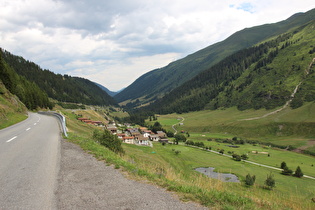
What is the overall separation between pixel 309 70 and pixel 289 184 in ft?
596

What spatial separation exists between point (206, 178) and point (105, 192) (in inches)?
260

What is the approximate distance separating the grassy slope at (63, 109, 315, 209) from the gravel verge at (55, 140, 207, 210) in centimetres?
69

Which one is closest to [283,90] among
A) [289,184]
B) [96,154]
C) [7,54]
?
[289,184]

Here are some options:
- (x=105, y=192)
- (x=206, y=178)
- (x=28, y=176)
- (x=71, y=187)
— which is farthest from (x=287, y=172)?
(x=28, y=176)

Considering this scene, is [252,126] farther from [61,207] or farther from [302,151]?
[61,207]

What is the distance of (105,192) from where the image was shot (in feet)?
25.0

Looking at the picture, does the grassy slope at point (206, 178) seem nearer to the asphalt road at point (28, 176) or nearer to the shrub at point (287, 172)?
the shrub at point (287, 172)

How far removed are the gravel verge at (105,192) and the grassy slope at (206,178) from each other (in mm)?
693

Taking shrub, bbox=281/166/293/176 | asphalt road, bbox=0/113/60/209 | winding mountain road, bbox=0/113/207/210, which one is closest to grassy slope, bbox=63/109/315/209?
winding mountain road, bbox=0/113/207/210

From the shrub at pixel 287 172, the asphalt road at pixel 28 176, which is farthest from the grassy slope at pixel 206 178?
the asphalt road at pixel 28 176

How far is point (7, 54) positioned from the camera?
18450 cm

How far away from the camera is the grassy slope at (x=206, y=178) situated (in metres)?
7.73

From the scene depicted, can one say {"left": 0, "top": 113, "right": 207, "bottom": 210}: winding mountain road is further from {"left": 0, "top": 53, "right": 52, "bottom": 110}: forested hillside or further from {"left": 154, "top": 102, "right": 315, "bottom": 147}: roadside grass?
{"left": 154, "top": 102, "right": 315, "bottom": 147}: roadside grass

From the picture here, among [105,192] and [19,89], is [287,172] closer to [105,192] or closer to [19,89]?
[105,192]
